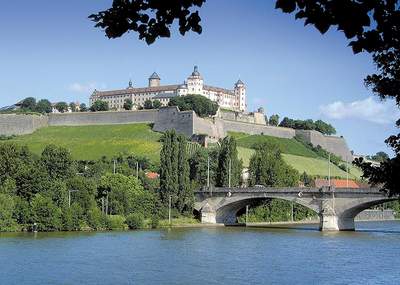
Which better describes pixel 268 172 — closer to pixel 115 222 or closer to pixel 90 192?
pixel 90 192

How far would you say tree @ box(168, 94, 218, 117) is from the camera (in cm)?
9738

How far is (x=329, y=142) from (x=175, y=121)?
1156 inches

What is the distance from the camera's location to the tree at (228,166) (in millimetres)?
54875

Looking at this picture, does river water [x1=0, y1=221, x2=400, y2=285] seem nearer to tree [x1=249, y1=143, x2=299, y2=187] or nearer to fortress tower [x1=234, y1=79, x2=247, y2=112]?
tree [x1=249, y1=143, x2=299, y2=187]

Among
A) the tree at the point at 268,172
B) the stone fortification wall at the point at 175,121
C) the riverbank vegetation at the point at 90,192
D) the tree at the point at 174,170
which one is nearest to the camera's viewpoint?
the riverbank vegetation at the point at 90,192

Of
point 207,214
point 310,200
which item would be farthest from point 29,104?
point 310,200

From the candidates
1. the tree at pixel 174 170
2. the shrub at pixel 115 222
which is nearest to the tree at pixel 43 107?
the tree at pixel 174 170

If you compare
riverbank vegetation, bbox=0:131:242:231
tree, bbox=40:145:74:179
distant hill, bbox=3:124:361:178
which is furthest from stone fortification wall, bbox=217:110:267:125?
tree, bbox=40:145:74:179

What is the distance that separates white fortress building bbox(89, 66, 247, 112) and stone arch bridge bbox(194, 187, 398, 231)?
210 feet

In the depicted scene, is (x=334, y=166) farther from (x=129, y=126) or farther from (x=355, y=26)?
(x=355, y=26)

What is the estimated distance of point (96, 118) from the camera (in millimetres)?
101750

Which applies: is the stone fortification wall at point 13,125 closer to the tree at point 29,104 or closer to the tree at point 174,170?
the tree at point 29,104

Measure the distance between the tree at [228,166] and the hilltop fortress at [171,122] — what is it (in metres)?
31.1

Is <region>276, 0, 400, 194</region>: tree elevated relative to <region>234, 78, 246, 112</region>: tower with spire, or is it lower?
lower
